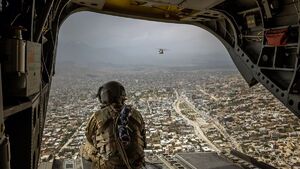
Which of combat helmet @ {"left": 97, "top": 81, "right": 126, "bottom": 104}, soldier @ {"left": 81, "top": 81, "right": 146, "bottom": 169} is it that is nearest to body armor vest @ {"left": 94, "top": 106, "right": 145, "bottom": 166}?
soldier @ {"left": 81, "top": 81, "right": 146, "bottom": 169}

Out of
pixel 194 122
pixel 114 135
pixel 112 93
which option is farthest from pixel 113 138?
pixel 194 122

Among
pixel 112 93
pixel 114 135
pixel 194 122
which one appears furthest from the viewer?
pixel 194 122

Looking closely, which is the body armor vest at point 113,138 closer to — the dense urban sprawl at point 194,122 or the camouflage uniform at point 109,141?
the camouflage uniform at point 109,141

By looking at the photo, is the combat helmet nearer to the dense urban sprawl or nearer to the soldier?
the soldier

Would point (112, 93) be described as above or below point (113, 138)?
above

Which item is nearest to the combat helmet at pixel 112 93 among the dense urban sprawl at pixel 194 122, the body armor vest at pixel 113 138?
the body armor vest at pixel 113 138

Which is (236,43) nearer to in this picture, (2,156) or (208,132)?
(2,156)

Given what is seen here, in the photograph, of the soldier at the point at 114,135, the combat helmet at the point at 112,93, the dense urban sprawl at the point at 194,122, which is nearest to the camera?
the soldier at the point at 114,135

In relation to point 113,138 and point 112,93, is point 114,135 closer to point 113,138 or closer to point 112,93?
point 113,138
